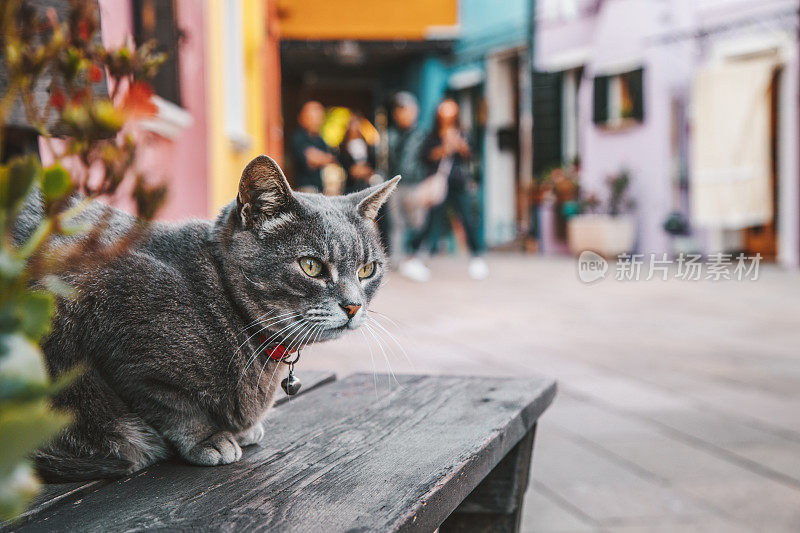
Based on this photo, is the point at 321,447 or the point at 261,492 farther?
the point at 321,447

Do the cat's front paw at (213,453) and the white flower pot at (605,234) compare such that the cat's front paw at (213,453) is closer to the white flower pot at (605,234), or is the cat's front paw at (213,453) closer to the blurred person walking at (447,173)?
the blurred person walking at (447,173)

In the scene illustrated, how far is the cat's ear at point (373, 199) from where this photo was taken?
1356 mm

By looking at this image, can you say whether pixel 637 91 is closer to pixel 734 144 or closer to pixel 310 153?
pixel 734 144

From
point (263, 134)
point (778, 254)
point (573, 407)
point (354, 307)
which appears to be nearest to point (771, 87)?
point (778, 254)

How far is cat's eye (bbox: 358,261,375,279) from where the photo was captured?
51.7 inches

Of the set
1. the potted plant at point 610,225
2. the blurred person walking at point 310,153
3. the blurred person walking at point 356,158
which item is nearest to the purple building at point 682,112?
the potted plant at point 610,225

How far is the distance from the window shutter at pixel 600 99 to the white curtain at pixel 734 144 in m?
1.71

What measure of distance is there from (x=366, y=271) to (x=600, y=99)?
12.8 meters

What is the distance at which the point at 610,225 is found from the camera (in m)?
12.8

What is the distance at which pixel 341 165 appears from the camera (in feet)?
30.8

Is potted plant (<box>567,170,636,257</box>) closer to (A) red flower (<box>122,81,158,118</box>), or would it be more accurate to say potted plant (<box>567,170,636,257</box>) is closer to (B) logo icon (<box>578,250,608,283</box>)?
(B) logo icon (<box>578,250,608,283</box>)

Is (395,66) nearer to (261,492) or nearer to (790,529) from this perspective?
(790,529)

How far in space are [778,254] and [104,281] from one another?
11869mm

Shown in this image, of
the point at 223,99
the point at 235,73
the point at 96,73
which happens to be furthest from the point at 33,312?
the point at 235,73
